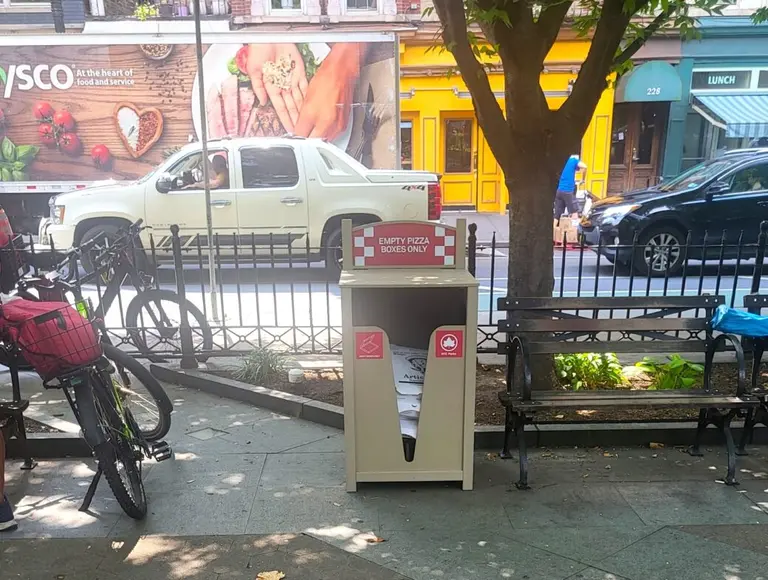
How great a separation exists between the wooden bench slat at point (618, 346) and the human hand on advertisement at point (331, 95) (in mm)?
7975

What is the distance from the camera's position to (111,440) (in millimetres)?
3326

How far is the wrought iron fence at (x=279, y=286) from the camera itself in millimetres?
5688

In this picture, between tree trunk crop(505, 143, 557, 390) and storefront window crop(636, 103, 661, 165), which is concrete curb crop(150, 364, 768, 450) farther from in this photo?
storefront window crop(636, 103, 661, 165)

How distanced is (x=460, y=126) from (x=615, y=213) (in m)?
7.93

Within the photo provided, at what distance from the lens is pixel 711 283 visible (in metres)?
9.45

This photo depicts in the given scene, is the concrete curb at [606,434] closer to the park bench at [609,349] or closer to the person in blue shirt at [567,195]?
the park bench at [609,349]

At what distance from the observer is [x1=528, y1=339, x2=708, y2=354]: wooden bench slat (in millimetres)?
3951

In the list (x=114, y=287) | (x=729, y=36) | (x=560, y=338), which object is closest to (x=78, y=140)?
(x=114, y=287)

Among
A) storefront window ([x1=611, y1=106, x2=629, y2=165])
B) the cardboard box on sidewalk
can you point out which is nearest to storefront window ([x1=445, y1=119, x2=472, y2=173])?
storefront window ([x1=611, y1=106, x2=629, y2=165])

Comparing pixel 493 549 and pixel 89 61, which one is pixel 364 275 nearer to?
pixel 493 549

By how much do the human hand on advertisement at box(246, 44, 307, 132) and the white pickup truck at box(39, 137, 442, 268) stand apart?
1.64 meters

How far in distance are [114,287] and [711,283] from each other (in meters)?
8.61

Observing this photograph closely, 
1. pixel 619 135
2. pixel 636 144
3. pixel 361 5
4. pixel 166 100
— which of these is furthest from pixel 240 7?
pixel 636 144

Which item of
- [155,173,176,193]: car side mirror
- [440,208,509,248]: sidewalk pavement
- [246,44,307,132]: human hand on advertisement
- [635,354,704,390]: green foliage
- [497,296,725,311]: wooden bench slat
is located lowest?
[635,354,704,390]: green foliage
